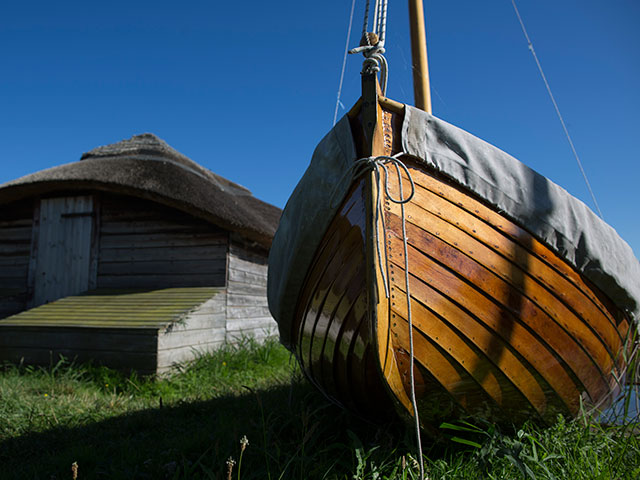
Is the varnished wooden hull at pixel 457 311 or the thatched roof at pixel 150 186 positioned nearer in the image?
the varnished wooden hull at pixel 457 311

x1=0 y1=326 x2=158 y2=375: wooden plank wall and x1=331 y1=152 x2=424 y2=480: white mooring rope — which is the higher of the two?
x1=331 y1=152 x2=424 y2=480: white mooring rope

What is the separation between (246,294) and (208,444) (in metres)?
4.53

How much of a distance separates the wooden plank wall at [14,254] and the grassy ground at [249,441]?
10.8ft

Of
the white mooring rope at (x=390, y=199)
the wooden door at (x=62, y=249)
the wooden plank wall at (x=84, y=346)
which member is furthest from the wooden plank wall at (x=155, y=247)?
the white mooring rope at (x=390, y=199)

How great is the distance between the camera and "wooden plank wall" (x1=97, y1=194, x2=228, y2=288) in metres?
6.43

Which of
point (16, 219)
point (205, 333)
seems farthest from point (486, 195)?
point (16, 219)

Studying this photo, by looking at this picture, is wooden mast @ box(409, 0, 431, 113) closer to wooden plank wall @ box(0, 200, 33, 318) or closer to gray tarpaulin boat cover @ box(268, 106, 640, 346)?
gray tarpaulin boat cover @ box(268, 106, 640, 346)

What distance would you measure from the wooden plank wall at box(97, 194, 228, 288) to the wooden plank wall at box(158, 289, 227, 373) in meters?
0.49

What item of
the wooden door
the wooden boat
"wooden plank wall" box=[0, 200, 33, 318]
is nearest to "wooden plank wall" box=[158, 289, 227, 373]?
the wooden door

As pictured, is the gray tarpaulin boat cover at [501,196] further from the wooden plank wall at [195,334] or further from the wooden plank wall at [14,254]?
the wooden plank wall at [14,254]

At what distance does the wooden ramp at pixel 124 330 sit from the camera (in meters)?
4.80

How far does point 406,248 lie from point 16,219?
26.7 feet

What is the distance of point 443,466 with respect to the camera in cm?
197

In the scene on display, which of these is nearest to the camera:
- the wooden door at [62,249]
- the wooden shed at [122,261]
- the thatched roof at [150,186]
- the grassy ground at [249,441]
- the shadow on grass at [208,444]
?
the grassy ground at [249,441]
